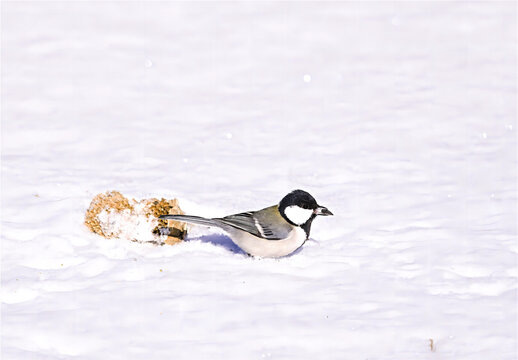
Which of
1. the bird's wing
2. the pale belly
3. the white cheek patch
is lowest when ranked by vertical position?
the pale belly

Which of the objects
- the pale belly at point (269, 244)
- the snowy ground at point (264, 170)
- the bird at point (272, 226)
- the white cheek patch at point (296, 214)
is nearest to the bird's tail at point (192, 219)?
the bird at point (272, 226)

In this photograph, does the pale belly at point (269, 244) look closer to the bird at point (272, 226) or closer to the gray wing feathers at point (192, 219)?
the bird at point (272, 226)

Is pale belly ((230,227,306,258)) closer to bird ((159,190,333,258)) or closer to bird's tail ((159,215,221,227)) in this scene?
bird ((159,190,333,258))

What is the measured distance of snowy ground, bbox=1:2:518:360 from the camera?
4.98 metres

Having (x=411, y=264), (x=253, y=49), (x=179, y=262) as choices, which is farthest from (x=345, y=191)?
(x=253, y=49)

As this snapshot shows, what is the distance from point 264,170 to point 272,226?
2.51m

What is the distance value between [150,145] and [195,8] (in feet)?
23.1

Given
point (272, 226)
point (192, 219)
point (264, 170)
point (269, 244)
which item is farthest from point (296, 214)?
point (264, 170)

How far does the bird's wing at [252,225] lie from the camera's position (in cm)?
589

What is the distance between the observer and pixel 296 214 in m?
5.97

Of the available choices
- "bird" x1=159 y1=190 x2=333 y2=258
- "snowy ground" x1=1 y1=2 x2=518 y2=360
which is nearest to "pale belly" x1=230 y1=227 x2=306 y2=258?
"bird" x1=159 y1=190 x2=333 y2=258

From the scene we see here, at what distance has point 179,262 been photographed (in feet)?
19.4

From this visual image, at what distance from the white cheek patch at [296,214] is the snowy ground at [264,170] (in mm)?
356

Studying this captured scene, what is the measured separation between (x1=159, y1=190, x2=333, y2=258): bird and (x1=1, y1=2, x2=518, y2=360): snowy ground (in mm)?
151
